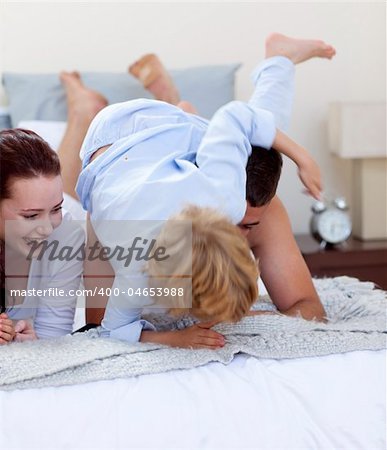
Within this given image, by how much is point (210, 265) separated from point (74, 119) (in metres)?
1.50

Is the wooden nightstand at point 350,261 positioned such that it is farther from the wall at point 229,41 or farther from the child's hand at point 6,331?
the child's hand at point 6,331

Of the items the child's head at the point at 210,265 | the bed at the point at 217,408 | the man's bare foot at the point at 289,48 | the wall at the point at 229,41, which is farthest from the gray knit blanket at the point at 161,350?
the wall at the point at 229,41

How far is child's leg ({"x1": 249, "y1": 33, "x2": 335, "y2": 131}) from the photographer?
6.63 feet

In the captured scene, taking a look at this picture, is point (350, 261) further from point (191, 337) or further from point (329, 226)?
point (191, 337)

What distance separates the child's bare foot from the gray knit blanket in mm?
1392

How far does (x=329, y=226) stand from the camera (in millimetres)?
3135

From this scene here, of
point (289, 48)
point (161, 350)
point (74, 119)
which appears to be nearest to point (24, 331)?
point (161, 350)

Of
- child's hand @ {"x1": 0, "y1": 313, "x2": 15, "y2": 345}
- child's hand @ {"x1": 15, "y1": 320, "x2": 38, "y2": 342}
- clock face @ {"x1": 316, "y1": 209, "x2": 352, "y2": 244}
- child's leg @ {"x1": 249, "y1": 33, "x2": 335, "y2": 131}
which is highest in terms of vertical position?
child's leg @ {"x1": 249, "y1": 33, "x2": 335, "y2": 131}

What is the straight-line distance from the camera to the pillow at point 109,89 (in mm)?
2912

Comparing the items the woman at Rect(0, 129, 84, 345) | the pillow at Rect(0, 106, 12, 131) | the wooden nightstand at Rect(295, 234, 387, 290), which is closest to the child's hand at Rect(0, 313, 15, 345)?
the woman at Rect(0, 129, 84, 345)

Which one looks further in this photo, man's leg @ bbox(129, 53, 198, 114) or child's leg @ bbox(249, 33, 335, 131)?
man's leg @ bbox(129, 53, 198, 114)

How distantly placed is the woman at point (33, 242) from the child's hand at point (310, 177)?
53 cm

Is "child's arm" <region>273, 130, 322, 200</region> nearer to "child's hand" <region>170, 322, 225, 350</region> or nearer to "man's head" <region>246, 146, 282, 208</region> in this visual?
"man's head" <region>246, 146, 282, 208</region>

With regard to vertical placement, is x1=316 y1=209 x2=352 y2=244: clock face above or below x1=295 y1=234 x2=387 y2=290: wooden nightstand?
above
